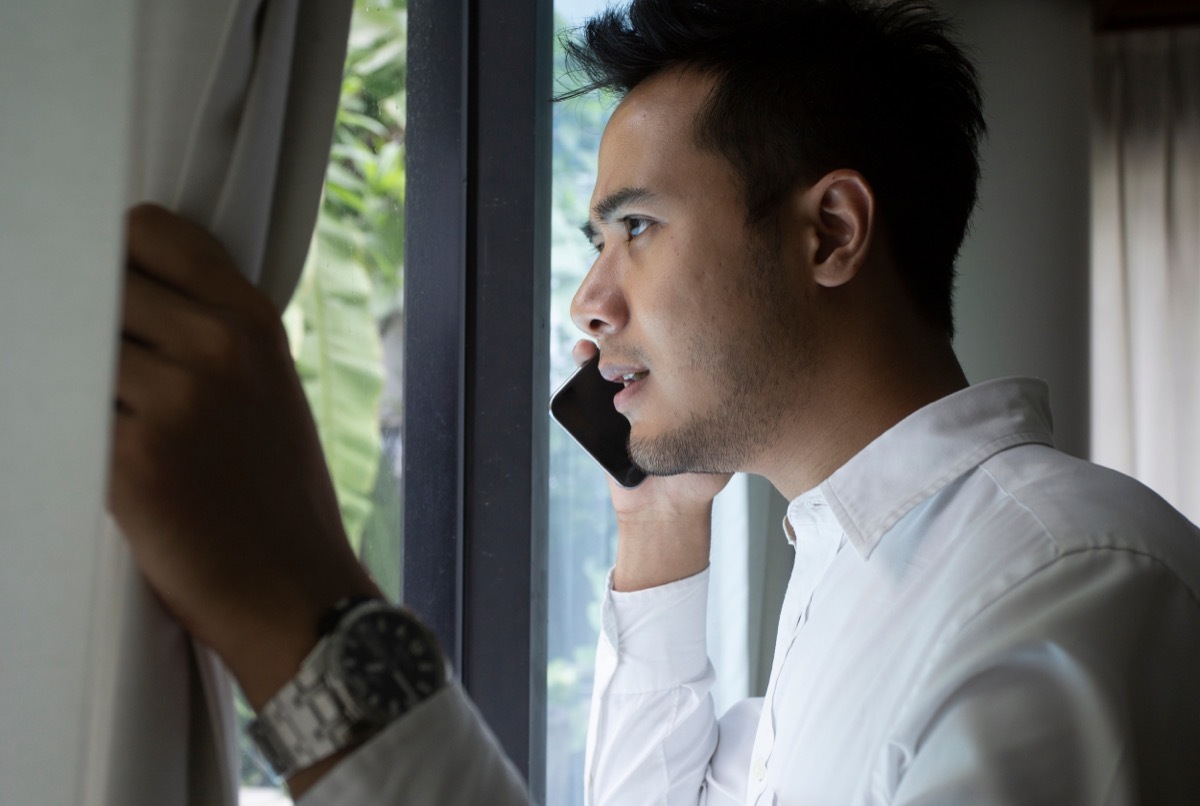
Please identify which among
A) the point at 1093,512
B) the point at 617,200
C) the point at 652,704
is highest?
the point at 617,200

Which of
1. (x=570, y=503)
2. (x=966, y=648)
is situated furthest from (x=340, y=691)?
(x=570, y=503)

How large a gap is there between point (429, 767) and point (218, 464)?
19 cm

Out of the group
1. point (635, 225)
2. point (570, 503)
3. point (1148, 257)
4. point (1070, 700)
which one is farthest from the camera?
point (1148, 257)

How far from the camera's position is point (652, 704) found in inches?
54.1

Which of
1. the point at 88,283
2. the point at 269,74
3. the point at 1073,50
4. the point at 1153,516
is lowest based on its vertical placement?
the point at 1153,516

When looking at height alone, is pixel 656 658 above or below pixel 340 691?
below

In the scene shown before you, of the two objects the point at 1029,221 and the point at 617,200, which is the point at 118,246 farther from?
the point at 1029,221

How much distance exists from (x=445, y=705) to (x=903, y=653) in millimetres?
496

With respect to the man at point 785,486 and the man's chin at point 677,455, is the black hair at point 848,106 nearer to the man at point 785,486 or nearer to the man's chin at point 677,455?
the man at point 785,486

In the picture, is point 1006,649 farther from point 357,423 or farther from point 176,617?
point 357,423

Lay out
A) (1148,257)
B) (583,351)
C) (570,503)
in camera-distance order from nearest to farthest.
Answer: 1. (583,351)
2. (570,503)
3. (1148,257)

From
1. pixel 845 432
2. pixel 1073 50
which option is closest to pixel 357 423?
pixel 845 432

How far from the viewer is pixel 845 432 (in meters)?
1.10

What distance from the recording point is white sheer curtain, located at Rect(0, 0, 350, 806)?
1.23 feet
